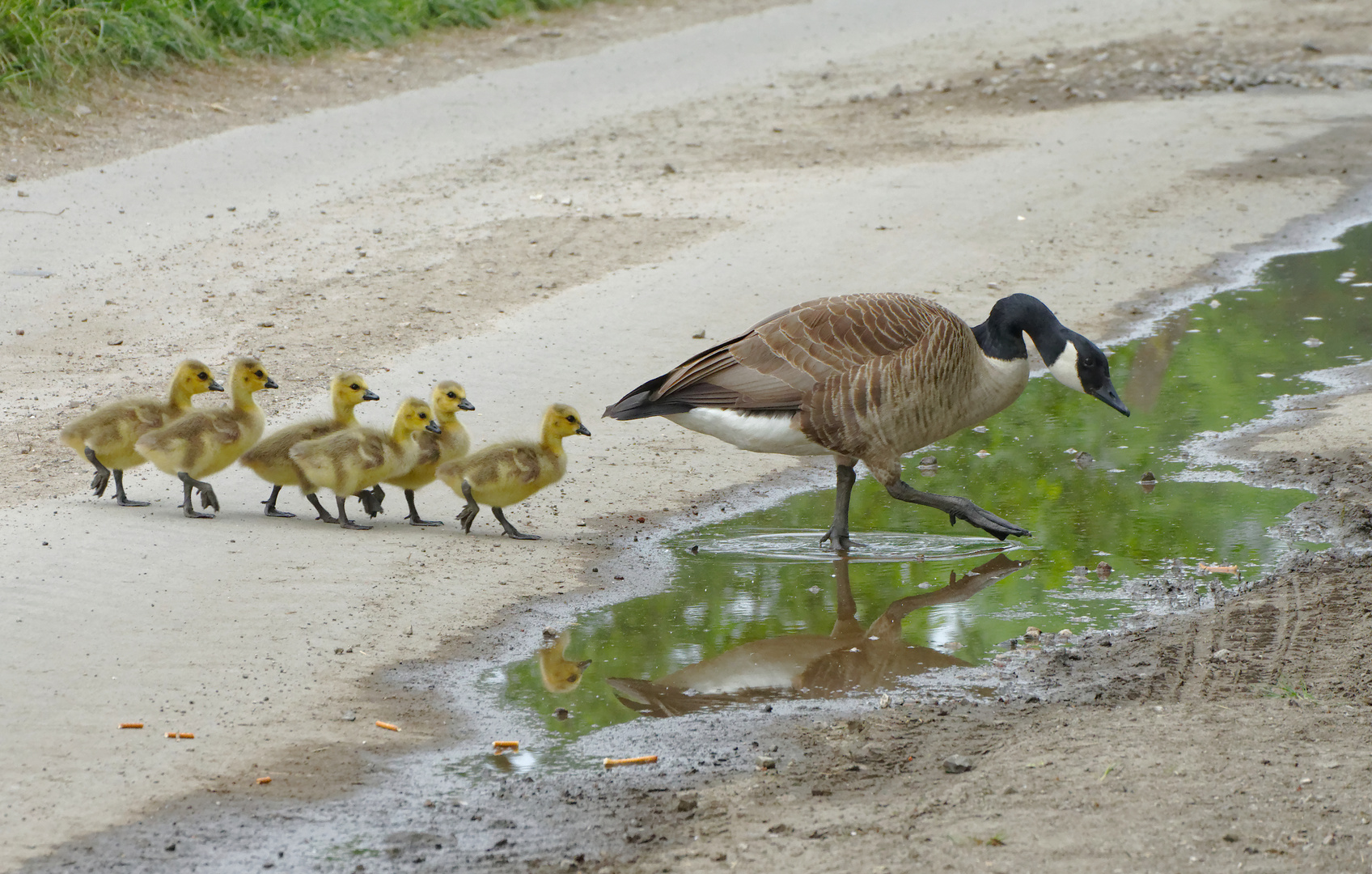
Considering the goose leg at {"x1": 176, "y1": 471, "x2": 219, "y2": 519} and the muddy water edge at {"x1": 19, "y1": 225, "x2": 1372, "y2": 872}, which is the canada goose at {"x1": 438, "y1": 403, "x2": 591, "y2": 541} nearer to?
the muddy water edge at {"x1": 19, "y1": 225, "x2": 1372, "y2": 872}

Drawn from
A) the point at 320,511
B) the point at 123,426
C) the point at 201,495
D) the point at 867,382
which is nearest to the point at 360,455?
the point at 320,511

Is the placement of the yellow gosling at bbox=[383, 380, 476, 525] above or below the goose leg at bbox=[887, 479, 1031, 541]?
above

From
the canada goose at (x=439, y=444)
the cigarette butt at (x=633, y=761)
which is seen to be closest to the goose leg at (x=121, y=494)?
the canada goose at (x=439, y=444)

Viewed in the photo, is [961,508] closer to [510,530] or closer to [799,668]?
[799,668]

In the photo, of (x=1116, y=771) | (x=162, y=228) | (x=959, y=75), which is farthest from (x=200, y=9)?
(x=1116, y=771)

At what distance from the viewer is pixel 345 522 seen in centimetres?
761

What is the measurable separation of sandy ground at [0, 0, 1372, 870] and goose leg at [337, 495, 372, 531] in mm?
173

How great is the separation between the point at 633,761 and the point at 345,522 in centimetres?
281

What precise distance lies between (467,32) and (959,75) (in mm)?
6064

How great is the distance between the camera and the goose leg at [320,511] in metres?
7.62

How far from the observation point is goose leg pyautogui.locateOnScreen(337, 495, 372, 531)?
755 centimetres

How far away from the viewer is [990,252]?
12508mm

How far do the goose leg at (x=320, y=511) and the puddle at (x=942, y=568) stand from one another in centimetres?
168

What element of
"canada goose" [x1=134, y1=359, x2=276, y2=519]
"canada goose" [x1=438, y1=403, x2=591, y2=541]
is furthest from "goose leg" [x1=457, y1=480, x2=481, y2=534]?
"canada goose" [x1=134, y1=359, x2=276, y2=519]
